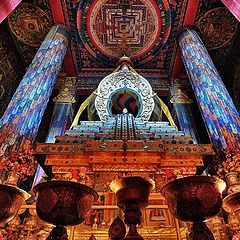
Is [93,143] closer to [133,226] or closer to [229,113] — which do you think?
[133,226]

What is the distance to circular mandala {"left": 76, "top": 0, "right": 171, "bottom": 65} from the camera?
6.42 metres

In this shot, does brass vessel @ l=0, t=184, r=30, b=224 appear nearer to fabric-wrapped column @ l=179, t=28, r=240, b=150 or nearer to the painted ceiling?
fabric-wrapped column @ l=179, t=28, r=240, b=150

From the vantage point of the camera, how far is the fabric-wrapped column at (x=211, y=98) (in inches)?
154

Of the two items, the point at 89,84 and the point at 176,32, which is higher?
the point at 176,32

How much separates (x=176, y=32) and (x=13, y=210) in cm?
651

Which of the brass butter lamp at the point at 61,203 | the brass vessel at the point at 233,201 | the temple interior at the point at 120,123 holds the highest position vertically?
the temple interior at the point at 120,123

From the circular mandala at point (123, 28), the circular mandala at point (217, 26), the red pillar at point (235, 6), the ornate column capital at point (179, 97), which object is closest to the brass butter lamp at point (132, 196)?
the red pillar at point (235, 6)

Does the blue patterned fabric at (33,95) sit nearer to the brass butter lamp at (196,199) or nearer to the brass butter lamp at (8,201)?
the brass butter lamp at (8,201)

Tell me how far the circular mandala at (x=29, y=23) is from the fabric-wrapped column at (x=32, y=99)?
0.63 meters

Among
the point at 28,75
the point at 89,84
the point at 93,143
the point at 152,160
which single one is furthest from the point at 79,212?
the point at 89,84

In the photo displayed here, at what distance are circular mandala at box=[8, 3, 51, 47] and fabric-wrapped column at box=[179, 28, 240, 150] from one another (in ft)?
13.0

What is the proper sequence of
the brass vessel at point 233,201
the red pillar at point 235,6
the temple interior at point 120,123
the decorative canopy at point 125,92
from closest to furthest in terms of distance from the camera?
1. the temple interior at point 120,123
2. the brass vessel at point 233,201
3. the red pillar at point 235,6
4. the decorative canopy at point 125,92

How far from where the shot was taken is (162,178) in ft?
9.28

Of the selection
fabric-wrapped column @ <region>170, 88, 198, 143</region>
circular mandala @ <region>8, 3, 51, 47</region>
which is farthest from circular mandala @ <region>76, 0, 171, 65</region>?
fabric-wrapped column @ <region>170, 88, 198, 143</region>
